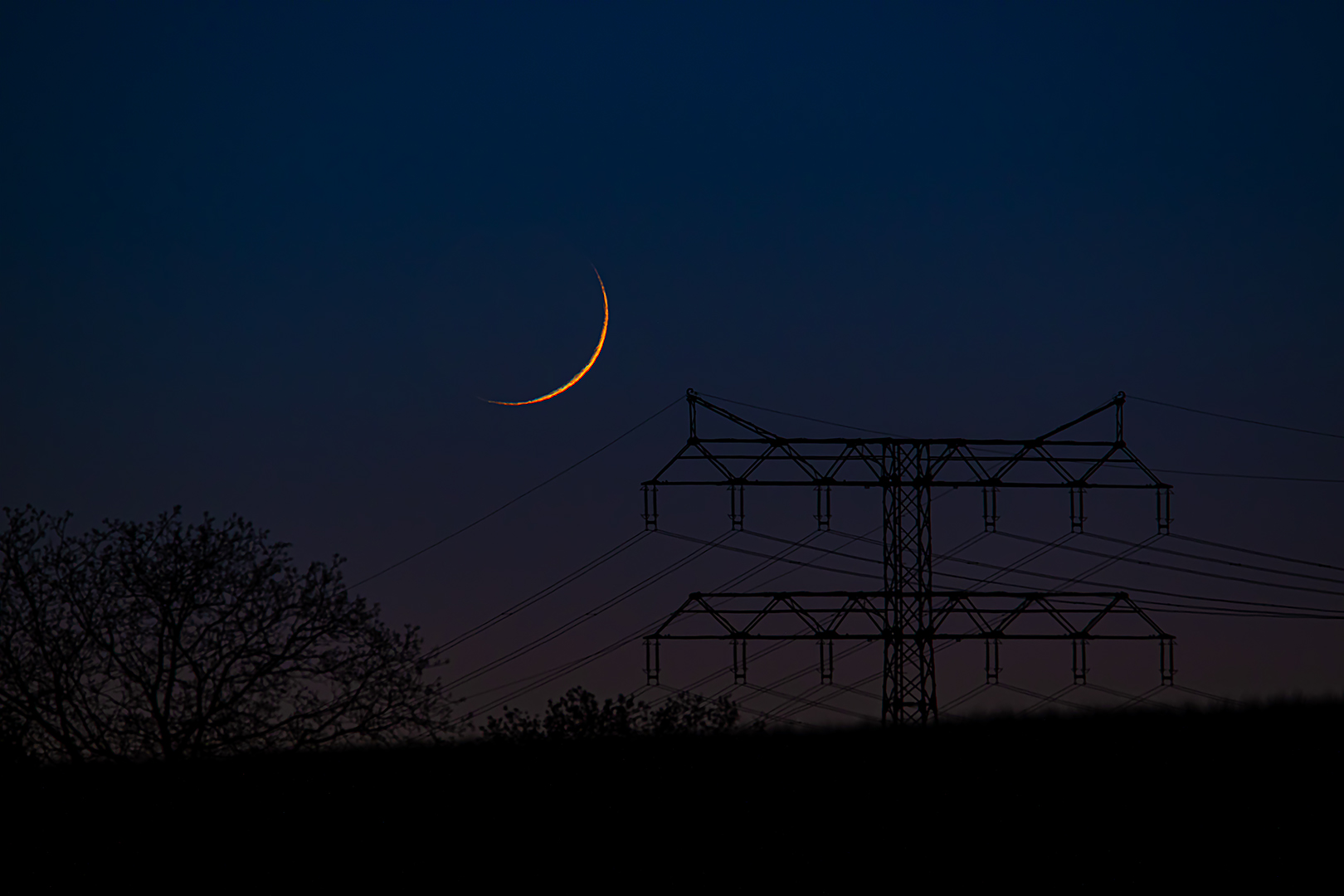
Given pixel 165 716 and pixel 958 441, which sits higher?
pixel 958 441

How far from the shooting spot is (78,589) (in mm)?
34125

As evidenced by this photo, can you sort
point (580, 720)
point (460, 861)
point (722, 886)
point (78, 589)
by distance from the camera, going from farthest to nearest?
point (580, 720) → point (78, 589) → point (460, 861) → point (722, 886)

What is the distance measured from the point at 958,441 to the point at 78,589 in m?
22.5

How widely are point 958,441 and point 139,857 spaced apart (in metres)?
21.1

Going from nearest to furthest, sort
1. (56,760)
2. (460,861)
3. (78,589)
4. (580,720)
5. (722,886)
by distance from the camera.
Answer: (722,886) < (460,861) < (56,760) < (78,589) < (580,720)

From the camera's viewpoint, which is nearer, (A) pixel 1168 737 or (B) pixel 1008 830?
(B) pixel 1008 830

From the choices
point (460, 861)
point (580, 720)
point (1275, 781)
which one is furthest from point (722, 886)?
point (580, 720)

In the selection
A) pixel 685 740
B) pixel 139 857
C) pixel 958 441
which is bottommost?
pixel 139 857

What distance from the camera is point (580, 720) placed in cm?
3772

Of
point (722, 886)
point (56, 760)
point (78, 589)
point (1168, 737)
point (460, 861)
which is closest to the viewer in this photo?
point (722, 886)

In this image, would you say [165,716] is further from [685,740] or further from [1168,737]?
[1168,737]

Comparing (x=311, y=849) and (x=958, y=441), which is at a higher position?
(x=958, y=441)

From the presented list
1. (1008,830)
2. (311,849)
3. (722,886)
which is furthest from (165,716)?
(1008,830)

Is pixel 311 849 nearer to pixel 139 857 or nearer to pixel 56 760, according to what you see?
pixel 139 857
